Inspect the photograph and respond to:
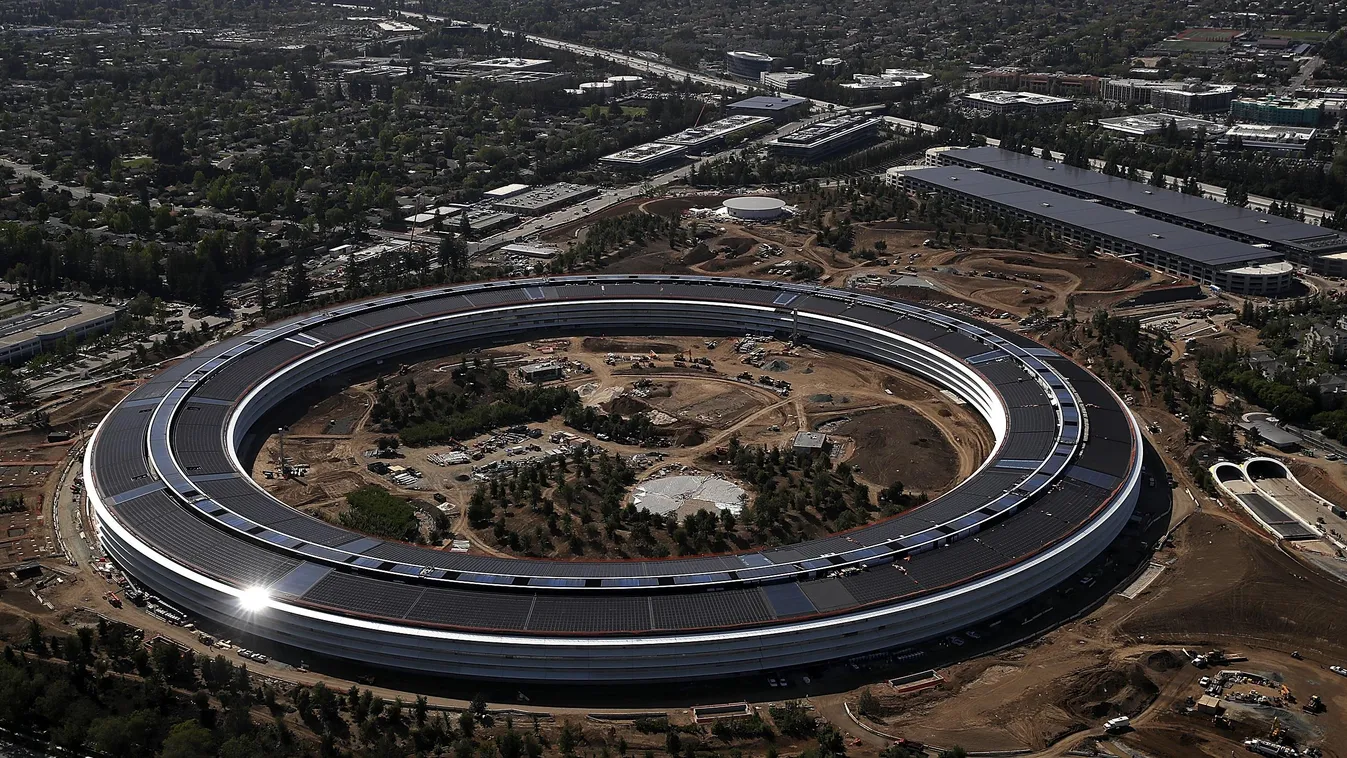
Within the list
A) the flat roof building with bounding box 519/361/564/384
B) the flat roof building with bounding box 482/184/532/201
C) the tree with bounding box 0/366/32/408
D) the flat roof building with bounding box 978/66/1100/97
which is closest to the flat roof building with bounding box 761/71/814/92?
the flat roof building with bounding box 978/66/1100/97

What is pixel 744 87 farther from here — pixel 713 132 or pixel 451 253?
pixel 451 253

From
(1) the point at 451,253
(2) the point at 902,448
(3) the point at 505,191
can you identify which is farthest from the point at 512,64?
(2) the point at 902,448

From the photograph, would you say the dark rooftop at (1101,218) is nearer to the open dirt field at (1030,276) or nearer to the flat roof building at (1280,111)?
the open dirt field at (1030,276)

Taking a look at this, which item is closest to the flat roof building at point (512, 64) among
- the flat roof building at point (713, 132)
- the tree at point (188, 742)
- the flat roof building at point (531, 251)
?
the flat roof building at point (713, 132)

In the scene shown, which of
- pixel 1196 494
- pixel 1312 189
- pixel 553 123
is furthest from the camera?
pixel 553 123

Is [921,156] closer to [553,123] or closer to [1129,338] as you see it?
[553,123]

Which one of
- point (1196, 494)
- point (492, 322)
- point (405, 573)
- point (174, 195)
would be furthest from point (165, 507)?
point (174, 195)
